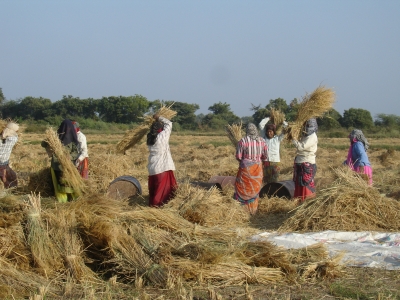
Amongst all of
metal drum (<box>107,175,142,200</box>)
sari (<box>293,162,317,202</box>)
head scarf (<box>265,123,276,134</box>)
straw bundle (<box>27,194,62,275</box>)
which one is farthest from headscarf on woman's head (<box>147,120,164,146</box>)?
straw bundle (<box>27,194,62,275</box>)

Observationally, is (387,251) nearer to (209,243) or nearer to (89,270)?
(209,243)

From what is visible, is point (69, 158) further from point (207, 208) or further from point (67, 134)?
point (207, 208)

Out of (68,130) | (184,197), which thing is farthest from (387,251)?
(68,130)

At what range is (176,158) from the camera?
1725 centimetres

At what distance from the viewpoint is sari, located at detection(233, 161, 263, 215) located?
7.47m

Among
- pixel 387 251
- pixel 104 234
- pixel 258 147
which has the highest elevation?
pixel 258 147

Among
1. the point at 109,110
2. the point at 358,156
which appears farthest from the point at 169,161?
the point at 109,110

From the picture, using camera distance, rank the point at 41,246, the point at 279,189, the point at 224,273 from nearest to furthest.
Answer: the point at 224,273
the point at 41,246
the point at 279,189

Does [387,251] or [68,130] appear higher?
[68,130]

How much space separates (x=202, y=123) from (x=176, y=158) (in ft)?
90.1

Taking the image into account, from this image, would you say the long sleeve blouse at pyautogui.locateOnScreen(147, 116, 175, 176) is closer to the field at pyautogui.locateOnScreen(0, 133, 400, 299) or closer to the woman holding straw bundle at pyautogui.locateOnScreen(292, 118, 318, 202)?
the woman holding straw bundle at pyautogui.locateOnScreen(292, 118, 318, 202)

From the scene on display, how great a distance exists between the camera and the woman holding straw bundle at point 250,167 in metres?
7.45

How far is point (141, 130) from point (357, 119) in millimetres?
31424

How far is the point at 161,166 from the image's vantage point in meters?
7.35
